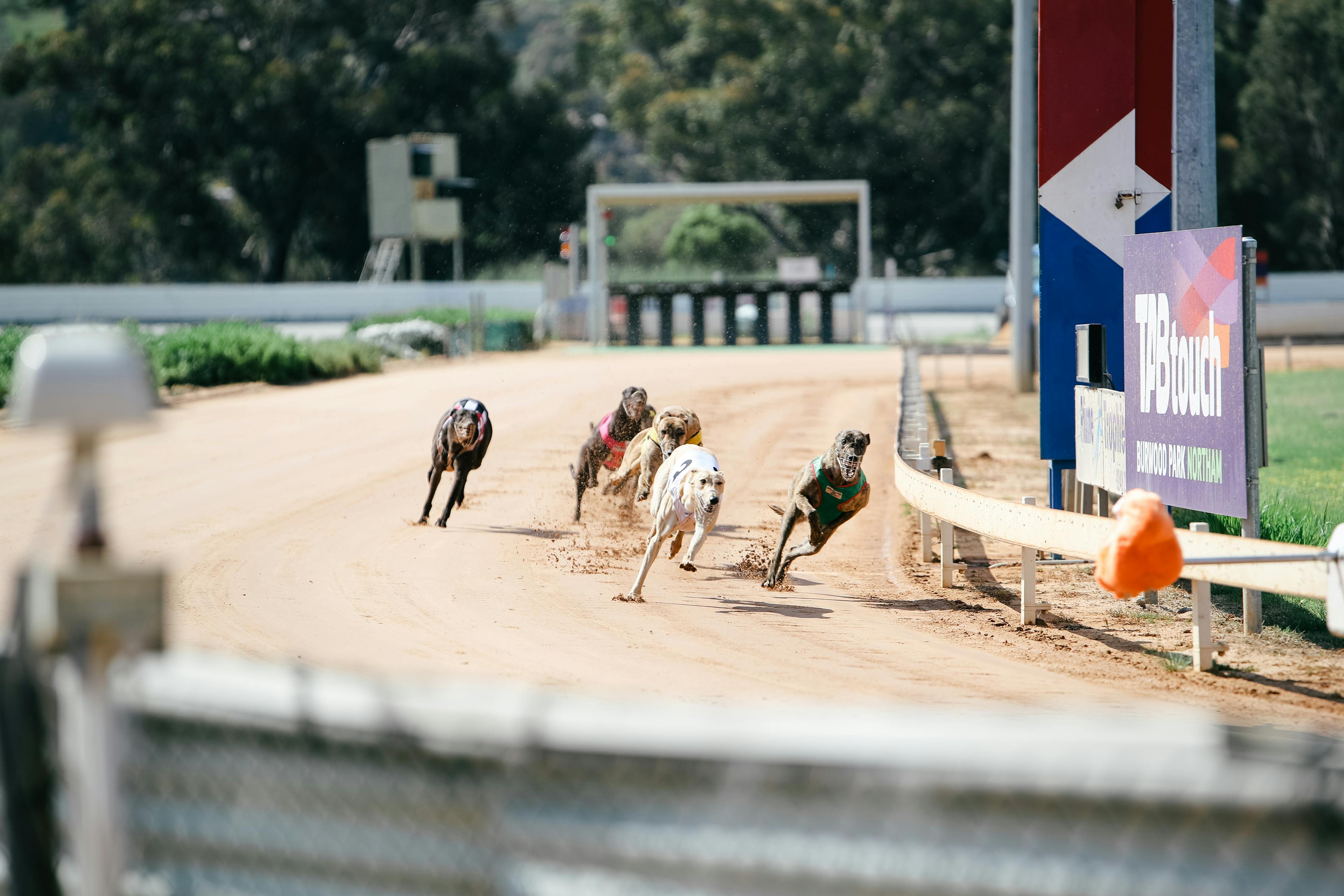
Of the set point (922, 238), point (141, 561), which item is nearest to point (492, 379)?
point (141, 561)

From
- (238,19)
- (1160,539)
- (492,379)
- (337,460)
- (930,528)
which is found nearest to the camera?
(1160,539)

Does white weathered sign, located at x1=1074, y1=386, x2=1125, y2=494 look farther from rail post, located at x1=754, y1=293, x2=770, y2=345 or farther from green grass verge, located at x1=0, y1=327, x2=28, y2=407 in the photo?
rail post, located at x1=754, y1=293, x2=770, y2=345

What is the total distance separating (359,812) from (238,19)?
52970 millimetres

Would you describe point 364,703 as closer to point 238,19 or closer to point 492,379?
point 492,379

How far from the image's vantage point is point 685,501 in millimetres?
7664

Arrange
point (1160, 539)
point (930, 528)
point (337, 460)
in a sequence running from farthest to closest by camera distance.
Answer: point (337, 460) < point (930, 528) < point (1160, 539)

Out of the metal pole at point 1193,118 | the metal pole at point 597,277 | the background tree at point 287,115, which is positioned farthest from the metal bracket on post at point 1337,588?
the background tree at point 287,115

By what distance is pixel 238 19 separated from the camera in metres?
50.5

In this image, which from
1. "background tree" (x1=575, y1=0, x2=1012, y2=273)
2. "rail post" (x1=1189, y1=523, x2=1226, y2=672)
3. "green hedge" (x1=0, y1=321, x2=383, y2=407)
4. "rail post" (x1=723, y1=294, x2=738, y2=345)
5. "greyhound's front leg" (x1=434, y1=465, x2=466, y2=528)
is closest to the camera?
"rail post" (x1=1189, y1=523, x2=1226, y2=672)

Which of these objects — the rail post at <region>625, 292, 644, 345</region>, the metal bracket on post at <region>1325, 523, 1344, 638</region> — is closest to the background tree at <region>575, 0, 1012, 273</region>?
the rail post at <region>625, 292, 644, 345</region>

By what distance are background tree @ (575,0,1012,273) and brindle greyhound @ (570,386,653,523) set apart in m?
39.2

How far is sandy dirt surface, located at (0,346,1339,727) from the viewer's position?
5.93 meters

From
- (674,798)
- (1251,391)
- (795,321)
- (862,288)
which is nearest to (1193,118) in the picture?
(1251,391)

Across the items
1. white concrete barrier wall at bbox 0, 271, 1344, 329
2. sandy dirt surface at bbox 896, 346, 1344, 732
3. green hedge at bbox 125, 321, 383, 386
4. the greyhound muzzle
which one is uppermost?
white concrete barrier wall at bbox 0, 271, 1344, 329
